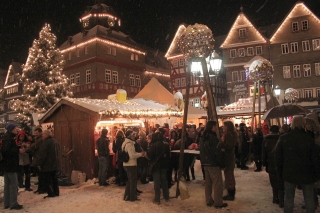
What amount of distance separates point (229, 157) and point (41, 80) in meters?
21.6

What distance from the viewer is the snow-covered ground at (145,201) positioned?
20.6 ft

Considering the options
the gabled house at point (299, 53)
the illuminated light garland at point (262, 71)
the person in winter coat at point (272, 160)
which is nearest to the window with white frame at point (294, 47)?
the gabled house at point (299, 53)

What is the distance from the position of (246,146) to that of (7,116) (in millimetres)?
47740

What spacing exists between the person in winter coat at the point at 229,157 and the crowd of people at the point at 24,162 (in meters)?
4.53

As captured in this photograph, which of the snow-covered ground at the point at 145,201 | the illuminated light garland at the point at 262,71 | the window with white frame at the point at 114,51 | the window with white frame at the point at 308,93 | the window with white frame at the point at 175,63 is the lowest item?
the snow-covered ground at the point at 145,201

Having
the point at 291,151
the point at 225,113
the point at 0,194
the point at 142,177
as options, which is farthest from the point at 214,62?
the point at 225,113

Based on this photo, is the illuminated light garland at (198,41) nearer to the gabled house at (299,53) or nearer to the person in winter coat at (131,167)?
the person in winter coat at (131,167)

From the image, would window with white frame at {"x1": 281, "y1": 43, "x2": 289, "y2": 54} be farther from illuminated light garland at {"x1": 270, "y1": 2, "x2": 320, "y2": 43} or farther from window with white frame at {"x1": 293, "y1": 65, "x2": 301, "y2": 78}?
window with white frame at {"x1": 293, "y1": 65, "x2": 301, "y2": 78}

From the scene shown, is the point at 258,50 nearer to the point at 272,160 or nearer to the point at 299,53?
the point at 299,53

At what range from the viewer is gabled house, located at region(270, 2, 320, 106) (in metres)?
29.1

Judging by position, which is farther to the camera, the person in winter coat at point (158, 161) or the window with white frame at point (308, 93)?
the window with white frame at point (308, 93)

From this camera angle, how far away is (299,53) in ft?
97.9

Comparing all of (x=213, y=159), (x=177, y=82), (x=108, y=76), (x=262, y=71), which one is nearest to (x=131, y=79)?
(x=108, y=76)

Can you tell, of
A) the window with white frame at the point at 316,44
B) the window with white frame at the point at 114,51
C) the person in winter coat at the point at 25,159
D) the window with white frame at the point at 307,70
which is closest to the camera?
the person in winter coat at the point at 25,159
